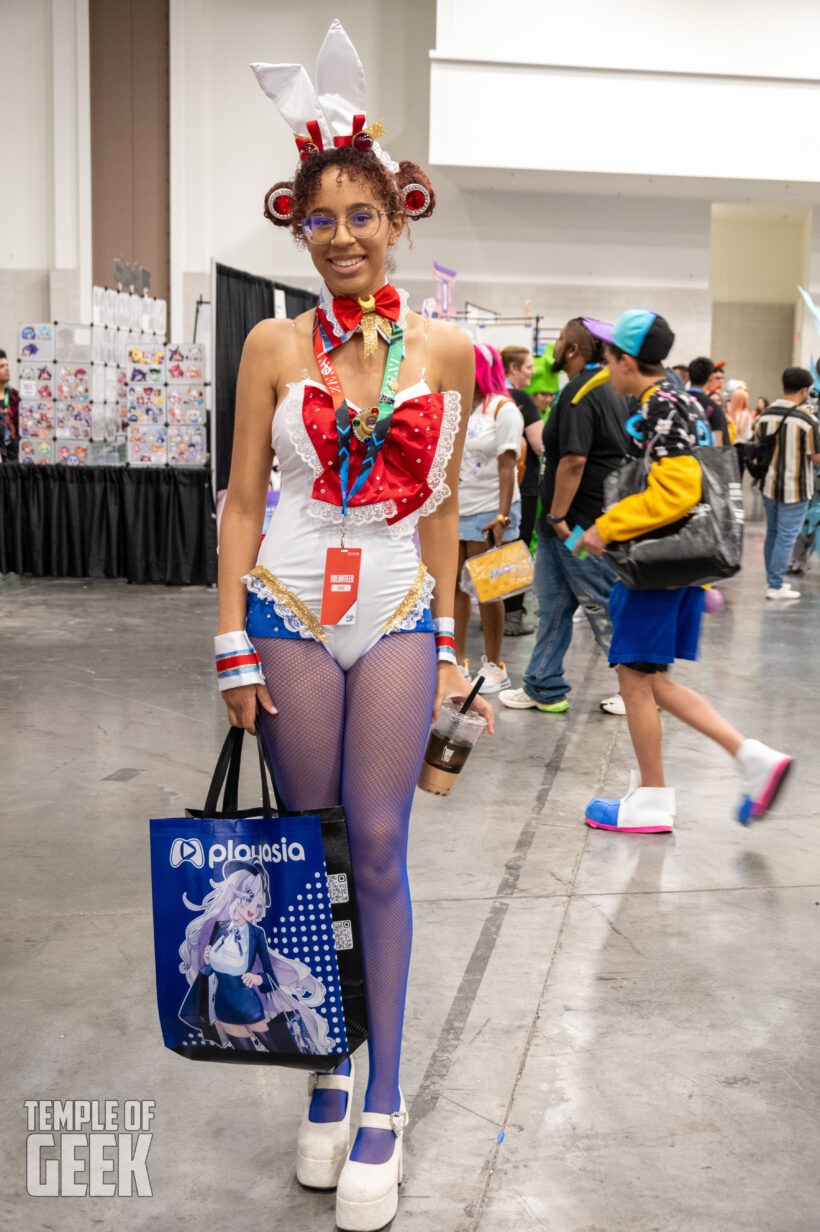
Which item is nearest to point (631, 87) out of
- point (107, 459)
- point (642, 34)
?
point (642, 34)

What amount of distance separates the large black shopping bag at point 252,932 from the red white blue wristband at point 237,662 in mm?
136

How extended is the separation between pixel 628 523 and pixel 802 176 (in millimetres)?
13538

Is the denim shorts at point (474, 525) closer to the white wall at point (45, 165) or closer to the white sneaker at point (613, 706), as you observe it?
the white sneaker at point (613, 706)

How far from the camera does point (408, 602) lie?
2.01 meters

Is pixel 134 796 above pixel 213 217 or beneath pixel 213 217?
beneath

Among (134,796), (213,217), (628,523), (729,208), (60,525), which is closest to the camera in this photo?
(628,523)

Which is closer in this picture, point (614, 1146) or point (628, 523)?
point (614, 1146)

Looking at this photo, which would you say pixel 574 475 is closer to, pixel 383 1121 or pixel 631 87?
pixel 383 1121

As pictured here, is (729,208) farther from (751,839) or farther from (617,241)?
(751,839)

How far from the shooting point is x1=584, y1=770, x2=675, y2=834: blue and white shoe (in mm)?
3973

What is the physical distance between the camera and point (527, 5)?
14906 millimetres

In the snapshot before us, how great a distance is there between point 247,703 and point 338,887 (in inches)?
12.1

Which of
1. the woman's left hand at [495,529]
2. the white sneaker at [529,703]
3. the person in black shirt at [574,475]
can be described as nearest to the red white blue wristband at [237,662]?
the person in black shirt at [574,475]

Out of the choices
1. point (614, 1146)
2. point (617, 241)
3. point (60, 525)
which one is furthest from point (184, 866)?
point (617, 241)
